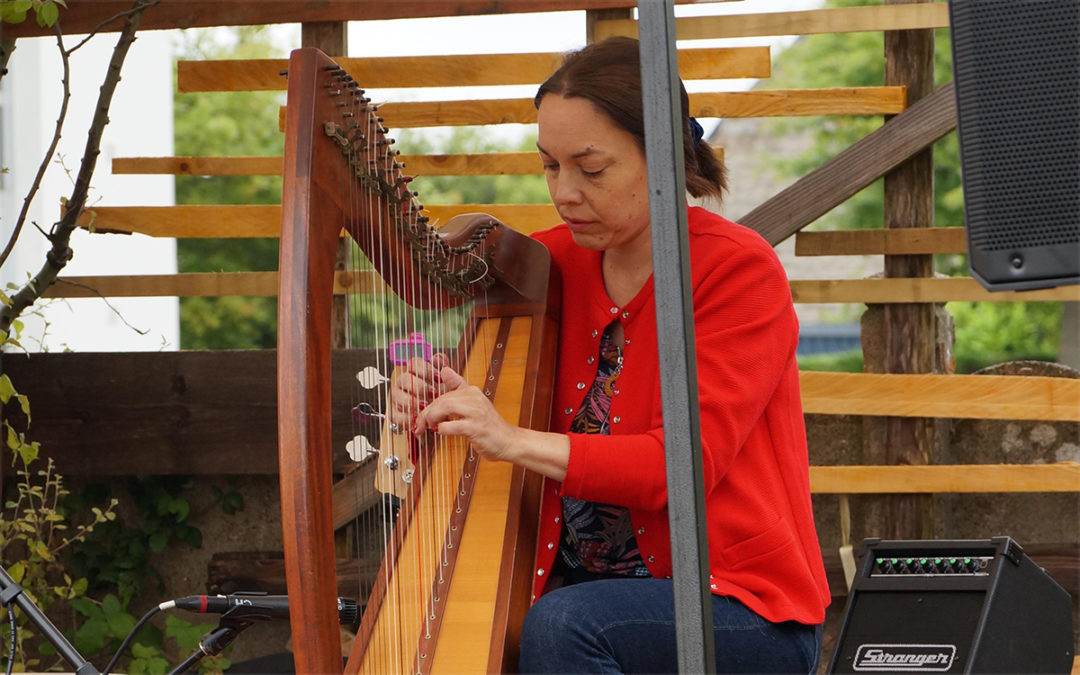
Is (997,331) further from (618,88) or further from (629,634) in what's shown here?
(629,634)

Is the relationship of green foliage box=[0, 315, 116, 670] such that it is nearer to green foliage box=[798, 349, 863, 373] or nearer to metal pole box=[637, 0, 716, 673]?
metal pole box=[637, 0, 716, 673]

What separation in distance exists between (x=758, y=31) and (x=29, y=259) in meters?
6.29

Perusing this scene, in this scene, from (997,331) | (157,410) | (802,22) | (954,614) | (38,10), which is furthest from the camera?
(997,331)

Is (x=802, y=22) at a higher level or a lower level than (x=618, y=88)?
higher

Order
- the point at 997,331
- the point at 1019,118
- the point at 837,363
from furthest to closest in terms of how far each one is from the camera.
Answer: the point at 997,331 → the point at 837,363 → the point at 1019,118

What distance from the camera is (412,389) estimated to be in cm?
153

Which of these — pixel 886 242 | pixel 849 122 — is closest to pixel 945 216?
pixel 849 122

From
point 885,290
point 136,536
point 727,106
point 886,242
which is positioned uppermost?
point 727,106

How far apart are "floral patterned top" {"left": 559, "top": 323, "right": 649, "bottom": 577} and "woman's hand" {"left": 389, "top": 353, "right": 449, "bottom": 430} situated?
266mm

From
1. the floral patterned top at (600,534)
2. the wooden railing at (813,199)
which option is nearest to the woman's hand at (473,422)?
the floral patterned top at (600,534)

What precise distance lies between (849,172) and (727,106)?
1.19ft

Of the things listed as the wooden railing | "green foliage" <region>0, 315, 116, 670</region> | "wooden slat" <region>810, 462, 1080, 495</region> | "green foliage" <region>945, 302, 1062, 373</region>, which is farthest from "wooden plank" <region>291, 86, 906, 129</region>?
"green foliage" <region>945, 302, 1062, 373</region>

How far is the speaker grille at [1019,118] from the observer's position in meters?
0.84

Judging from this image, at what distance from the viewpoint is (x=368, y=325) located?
5.06 feet
